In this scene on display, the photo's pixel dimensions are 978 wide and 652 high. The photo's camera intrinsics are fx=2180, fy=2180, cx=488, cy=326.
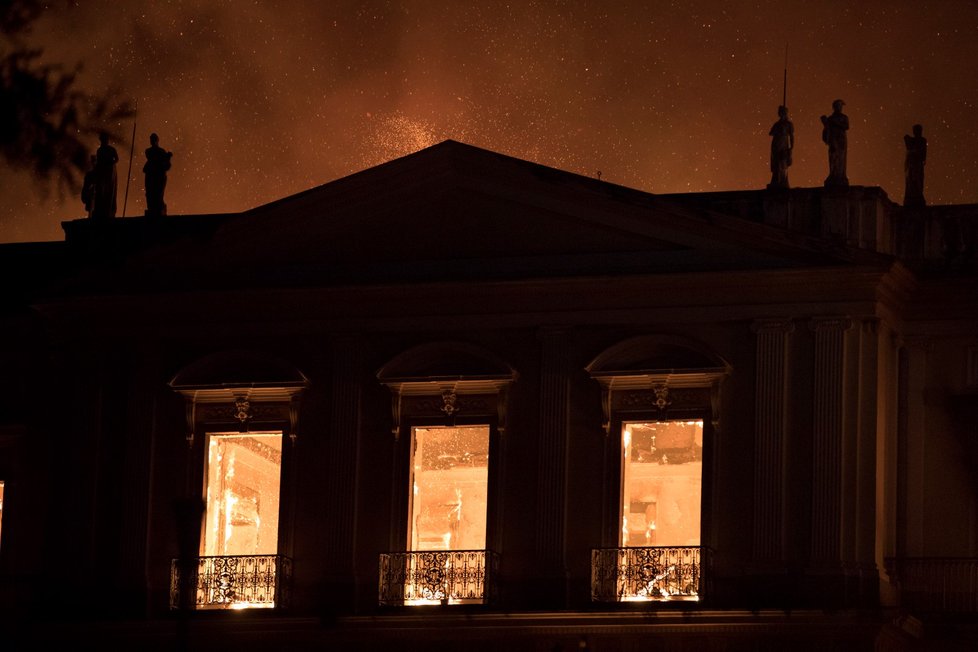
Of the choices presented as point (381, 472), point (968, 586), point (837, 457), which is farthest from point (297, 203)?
point (968, 586)

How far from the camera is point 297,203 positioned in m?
30.0

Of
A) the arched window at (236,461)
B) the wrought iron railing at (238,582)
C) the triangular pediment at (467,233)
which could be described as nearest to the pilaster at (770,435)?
the triangular pediment at (467,233)

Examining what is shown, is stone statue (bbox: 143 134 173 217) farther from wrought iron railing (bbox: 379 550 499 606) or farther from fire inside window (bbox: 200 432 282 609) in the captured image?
wrought iron railing (bbox: 379 550 499 606)

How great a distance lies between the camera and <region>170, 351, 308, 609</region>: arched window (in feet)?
96.8

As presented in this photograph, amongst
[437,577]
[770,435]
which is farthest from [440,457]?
[770,435]

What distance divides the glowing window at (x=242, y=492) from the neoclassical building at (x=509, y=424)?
0.13 ft

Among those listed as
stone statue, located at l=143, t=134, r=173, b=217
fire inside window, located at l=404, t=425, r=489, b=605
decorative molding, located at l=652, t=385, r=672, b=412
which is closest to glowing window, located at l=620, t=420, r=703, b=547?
decorative molding, located at l=652, t=385, r=672, b=412

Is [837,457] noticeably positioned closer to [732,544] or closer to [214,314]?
[732,544]

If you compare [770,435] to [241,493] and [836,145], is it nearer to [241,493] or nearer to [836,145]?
[836,145]

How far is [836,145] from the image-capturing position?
93.8 feet

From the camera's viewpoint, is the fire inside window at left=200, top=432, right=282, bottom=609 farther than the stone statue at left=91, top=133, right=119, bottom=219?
No

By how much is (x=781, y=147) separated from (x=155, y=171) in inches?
366

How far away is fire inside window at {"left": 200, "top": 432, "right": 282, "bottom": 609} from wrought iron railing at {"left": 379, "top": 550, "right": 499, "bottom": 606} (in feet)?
6.34

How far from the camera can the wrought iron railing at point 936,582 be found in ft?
91.1
